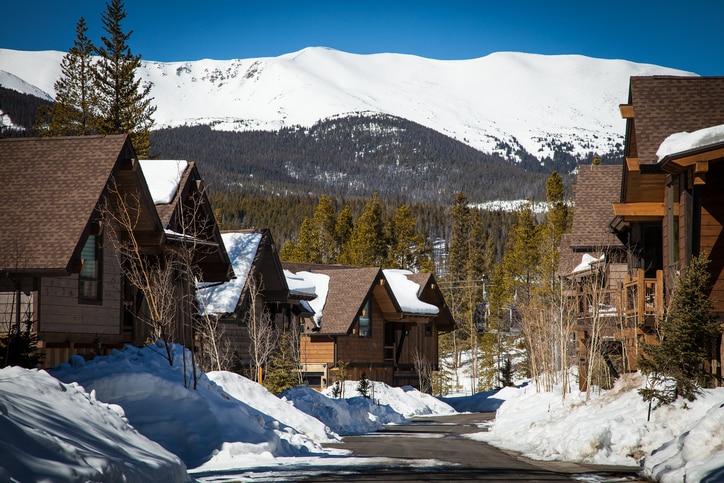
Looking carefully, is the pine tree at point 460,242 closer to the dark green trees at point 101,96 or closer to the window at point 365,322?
the window at point 365,322

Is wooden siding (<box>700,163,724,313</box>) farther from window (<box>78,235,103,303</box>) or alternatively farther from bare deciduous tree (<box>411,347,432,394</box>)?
bare deciduous tree (<box>411,347,432,394</box>)

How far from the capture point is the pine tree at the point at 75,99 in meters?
45.2

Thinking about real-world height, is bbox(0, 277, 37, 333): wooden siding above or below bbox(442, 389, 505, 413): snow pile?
above

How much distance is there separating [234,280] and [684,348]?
21.3 m

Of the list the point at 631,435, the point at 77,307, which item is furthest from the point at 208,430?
the point at 631,435

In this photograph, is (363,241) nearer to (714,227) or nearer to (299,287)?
(299,287)

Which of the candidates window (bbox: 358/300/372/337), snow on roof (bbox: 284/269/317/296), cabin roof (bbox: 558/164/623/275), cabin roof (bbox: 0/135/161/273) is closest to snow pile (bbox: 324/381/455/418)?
window (bbox: 358/300/372/337)

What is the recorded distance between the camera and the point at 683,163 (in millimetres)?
19375

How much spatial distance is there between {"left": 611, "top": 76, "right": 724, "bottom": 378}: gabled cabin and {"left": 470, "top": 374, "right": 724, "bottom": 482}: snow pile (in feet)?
6.82

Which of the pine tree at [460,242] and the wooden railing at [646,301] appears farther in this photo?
the pine tree at [460,242]

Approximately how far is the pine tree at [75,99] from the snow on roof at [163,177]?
745 inches

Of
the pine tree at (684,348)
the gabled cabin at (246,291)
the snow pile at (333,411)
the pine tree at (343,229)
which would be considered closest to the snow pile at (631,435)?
the pine tree at (684,348)

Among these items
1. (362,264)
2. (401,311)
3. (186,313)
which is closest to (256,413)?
(186,313)

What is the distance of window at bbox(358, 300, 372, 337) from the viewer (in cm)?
5073
